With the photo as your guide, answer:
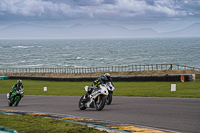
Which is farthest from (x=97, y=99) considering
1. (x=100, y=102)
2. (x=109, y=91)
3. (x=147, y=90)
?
(x=147, y=90)

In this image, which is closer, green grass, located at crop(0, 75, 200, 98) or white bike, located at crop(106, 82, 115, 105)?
white bike, located at crop(106, 82, 115, 105)

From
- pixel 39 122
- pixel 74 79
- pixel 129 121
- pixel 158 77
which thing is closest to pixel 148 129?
pixel 129 121

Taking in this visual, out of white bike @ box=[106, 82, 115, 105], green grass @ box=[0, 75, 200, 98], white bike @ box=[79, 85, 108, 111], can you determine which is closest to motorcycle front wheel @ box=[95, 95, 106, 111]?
white bike @ box=[79, 85, 108, 111]

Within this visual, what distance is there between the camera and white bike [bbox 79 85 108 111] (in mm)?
13312

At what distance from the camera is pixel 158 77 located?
37.2 meters

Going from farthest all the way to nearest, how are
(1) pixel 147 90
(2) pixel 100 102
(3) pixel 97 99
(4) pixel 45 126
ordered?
(1) pixel 147 90 → (3) pixel 97 99 → (2) pixel 100 102 → (4) pixel 45 126

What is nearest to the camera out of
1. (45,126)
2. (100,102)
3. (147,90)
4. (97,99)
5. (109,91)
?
(45,126)

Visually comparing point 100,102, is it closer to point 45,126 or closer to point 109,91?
point 109,91

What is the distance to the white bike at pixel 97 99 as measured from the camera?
1331 cm

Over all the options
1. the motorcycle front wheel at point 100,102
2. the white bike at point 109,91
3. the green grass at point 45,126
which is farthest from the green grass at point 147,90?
the green grass at point 45,126

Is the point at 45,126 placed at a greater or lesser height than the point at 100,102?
lesser

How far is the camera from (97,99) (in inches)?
554

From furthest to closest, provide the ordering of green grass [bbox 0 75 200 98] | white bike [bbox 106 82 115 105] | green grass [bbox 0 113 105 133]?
green grass [bbox 0 75 200 98] → white bike [bbox 106 82 115 105] → green grass [bbox 0 113 105 133]

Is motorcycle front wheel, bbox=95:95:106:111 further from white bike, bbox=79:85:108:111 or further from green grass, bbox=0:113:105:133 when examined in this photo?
green grass, bbox=0:113:105:133
